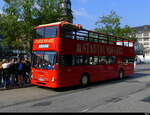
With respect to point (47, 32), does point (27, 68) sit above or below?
below

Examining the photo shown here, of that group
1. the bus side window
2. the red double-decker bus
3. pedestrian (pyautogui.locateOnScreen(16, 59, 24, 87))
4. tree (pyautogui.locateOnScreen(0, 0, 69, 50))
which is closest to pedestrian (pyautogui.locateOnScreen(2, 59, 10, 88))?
pedestrian (pyautogui.locateOnScreen(16, 59, 24, 87))

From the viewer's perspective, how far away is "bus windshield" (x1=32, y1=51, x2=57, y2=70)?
10.8 meters

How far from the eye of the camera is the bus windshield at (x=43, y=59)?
10.8 meters

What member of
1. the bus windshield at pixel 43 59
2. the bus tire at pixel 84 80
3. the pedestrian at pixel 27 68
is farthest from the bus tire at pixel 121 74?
the bus windshield at pixel 43 59

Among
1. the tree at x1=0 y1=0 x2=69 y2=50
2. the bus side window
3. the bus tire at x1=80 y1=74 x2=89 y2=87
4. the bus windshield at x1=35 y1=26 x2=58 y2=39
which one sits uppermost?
the tree at x1=0 y1=0 x2=69 y2=50

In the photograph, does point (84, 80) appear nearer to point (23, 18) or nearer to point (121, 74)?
point (121, 74)

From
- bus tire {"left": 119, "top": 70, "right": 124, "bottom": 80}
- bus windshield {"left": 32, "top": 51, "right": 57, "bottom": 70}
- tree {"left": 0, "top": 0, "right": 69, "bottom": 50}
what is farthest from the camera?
bus tire {"left": 119, "top": 70, "right": 124, "bottom": 80}

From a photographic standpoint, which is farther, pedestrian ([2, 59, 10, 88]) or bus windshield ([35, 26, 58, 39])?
pedestrian ([2, 59, 10, 88])

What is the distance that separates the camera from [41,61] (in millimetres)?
11445

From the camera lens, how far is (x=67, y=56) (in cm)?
1134

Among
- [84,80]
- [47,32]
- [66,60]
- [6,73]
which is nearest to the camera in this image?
[66,60]

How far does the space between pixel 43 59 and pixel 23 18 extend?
7.06 meters

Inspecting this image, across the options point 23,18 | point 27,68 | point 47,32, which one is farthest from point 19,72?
point 23,18

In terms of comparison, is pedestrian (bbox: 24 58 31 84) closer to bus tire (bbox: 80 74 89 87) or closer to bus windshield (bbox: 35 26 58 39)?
bus windshield (bbox: 35 26 58 39)
